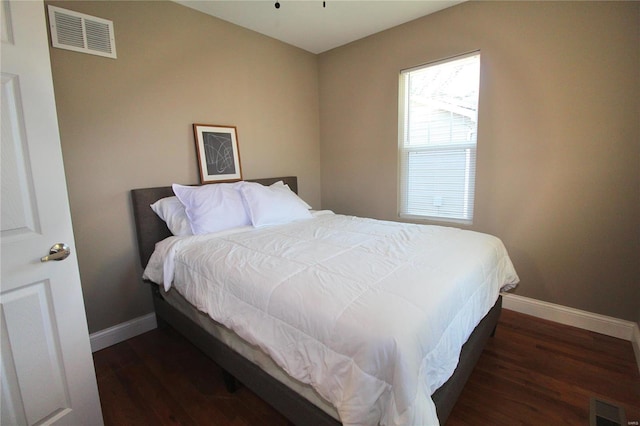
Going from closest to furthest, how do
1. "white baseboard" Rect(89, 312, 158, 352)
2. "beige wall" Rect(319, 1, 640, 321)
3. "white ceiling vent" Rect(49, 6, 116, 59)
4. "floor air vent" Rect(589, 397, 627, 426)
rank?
"floor air vent" Rect(589, 397, 627, 426), "white ceiling vent" Rect(49, 6, 116, 59), "beige wall" Rect(319, 1, 640, 321), "white baseboard" Rect(89, 312, 158, 352)

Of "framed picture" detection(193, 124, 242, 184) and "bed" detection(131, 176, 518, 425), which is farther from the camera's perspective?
"framed picture" detection(193, 124, 242, 184)

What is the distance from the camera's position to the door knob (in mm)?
1193

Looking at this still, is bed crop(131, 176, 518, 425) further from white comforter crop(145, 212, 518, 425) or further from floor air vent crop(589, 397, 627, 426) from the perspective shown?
floor air vent crop(589, 397, 627, 426)

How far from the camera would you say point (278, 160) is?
333 centimetres

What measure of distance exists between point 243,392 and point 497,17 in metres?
3.30

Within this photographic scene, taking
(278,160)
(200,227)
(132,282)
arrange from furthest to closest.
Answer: (278,160), (132,282), (200,227)

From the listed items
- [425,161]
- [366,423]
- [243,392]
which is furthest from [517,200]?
[243,392]

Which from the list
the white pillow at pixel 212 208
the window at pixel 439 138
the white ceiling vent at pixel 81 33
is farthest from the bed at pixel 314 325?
the white ceiling vent at pixel 81 33

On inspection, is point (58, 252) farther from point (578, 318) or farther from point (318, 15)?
point (578, 318)

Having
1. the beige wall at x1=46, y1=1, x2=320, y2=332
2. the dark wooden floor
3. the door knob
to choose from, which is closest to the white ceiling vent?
the beige wall at x1=46, y1=1, x2=320, y2=332

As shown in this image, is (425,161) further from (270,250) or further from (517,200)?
(270,250)

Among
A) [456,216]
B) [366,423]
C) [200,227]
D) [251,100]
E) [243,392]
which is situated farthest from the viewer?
[251,100]

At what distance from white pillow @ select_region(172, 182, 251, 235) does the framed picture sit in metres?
0.33

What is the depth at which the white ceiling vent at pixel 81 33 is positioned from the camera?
6.13 feet
